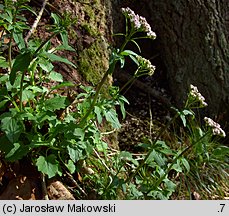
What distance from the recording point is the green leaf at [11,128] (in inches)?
60.9

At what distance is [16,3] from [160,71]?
178 centimetres

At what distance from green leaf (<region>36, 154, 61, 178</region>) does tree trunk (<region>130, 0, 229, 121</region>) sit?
1461 millimetres

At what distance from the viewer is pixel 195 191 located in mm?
2502

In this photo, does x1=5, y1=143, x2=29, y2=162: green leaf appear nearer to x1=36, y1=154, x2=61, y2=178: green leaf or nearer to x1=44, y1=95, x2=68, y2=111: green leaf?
x1=36, y1=154, x2=61, y2=178: green leaf

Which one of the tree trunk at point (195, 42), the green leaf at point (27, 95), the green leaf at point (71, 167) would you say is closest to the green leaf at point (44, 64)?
the green leaf at point (27, 95)

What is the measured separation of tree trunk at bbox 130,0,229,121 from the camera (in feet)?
9.11

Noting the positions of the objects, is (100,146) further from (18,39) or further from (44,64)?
(18,39)

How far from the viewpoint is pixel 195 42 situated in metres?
2.82

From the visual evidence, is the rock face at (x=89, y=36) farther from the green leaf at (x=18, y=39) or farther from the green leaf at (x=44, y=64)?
the green leaf at (x=18, y=39)

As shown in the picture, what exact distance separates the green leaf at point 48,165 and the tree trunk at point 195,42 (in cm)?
146

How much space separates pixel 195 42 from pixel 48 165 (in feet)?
4.97

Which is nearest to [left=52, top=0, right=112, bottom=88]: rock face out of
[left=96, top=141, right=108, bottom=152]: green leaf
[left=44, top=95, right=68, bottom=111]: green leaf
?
[left=96, top=141, right=108, bottom=152]: green leaf

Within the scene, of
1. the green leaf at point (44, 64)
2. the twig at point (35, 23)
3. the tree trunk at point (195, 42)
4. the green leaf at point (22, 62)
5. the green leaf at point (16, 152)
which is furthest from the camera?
the tree trunk at point (195, 42)
